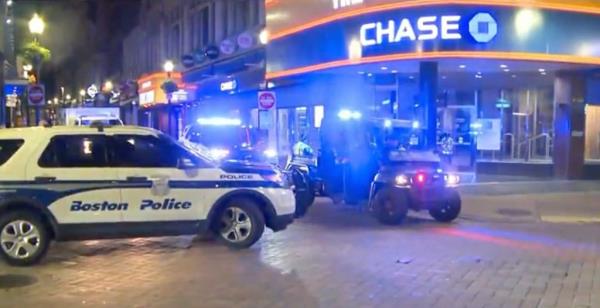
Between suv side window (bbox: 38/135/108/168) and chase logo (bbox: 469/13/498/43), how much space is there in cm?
1189

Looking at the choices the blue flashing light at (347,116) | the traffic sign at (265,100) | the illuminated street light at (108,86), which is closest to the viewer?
the blue flashing light at (347,116)

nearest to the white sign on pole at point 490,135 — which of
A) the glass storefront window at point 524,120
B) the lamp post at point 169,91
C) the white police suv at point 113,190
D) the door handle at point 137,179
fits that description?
the glass storefront window at point 524,120

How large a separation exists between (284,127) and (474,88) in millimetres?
8167

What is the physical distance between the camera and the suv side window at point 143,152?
9.88m

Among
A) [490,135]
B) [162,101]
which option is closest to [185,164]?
[490,135]

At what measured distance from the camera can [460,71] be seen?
74.7ft

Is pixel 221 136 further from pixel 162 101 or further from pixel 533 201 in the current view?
pixel 162 101

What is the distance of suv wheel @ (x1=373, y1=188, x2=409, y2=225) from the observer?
1302cm

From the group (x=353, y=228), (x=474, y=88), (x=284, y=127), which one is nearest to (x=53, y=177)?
(x=353, y=228)

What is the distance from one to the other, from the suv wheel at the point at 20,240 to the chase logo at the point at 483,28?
12885 mm

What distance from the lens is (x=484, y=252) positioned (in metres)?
10.4

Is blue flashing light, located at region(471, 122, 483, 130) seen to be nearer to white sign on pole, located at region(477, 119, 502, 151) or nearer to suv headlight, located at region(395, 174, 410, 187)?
white sign on pole, located at region(477, 119, 502, 151)

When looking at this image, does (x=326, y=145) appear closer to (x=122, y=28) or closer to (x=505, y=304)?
(x=505, y=304)

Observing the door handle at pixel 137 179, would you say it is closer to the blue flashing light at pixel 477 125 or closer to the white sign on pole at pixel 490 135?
the white sign on pole at pixel 490 135
